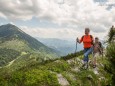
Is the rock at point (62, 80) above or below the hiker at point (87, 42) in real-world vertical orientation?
below

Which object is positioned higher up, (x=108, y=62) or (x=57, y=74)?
(x=108, y=62)

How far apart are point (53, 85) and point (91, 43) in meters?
5.89

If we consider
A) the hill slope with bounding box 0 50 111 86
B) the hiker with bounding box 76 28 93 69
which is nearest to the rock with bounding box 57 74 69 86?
the hill slope with bounding box 0 50 111 86

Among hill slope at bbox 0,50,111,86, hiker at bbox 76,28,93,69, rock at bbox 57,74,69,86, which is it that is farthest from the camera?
hiker at bbox 76,28,93,69

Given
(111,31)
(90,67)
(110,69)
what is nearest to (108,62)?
(110,69)

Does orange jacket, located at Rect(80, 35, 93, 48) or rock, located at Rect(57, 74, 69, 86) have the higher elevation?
orange jacket, located at Rect(80, 35, 93, 48)

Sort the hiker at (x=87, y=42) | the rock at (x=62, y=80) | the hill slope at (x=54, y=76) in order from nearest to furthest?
the hill slope at (x=54, y=76), the rock at (x=62, y=80), the hiker at (x=87, y=42)

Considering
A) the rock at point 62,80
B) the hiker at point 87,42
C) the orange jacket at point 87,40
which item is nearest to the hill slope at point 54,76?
the rock at point 62,80

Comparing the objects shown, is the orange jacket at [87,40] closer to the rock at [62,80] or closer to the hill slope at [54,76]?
the hill slope at [54,76]

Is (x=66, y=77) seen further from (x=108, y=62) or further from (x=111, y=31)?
(x=111, y=31)

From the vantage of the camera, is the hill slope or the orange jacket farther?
the orange jacket

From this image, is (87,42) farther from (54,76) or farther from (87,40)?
(54,76)

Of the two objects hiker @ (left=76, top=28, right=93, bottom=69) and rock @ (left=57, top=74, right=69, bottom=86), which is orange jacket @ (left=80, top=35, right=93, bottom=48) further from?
rock @ (left=57, top=74, right=69, bottom=86)

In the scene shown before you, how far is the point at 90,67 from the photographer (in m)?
18.8
